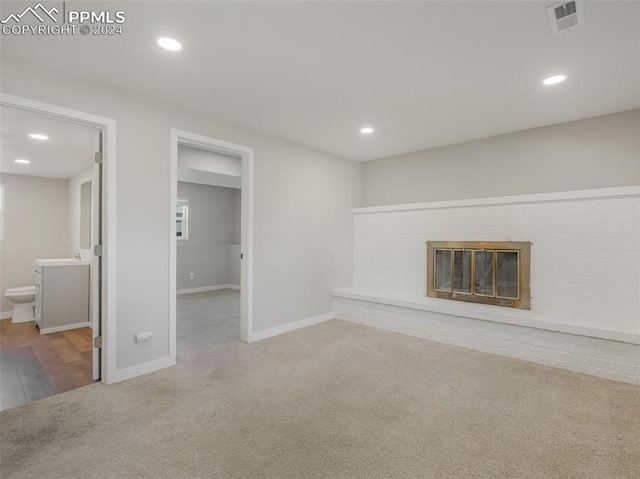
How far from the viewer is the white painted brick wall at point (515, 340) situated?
271cm

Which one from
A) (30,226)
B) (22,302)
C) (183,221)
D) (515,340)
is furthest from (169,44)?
(183,221)

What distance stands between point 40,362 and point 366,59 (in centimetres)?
404

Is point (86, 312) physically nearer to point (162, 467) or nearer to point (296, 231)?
point (296, 231)

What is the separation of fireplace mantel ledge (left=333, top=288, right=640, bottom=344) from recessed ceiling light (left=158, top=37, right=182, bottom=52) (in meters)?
3.38

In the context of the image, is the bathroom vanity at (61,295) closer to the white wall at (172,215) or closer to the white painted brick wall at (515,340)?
the white wall at (172,215)

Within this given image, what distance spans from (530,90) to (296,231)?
2.77 meters

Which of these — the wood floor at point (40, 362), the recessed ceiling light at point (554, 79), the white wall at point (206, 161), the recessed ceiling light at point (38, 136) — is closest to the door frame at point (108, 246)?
the wood floor at point (40, 362)

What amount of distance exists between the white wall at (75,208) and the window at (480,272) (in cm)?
496

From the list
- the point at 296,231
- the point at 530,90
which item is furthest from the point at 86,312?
the point at 530,90

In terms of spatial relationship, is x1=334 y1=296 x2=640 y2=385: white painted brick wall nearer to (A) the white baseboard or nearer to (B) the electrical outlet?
(B) the electrical outlet

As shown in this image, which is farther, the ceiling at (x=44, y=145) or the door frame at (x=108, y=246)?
the ceiling at (x=44, y=145)

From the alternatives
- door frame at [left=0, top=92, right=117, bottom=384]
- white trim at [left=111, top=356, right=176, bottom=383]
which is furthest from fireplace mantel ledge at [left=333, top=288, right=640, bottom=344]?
door frame at [left=0, top=92, right=117, bottom=384]

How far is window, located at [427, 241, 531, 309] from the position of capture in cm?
349

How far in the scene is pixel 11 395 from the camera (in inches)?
96.3
